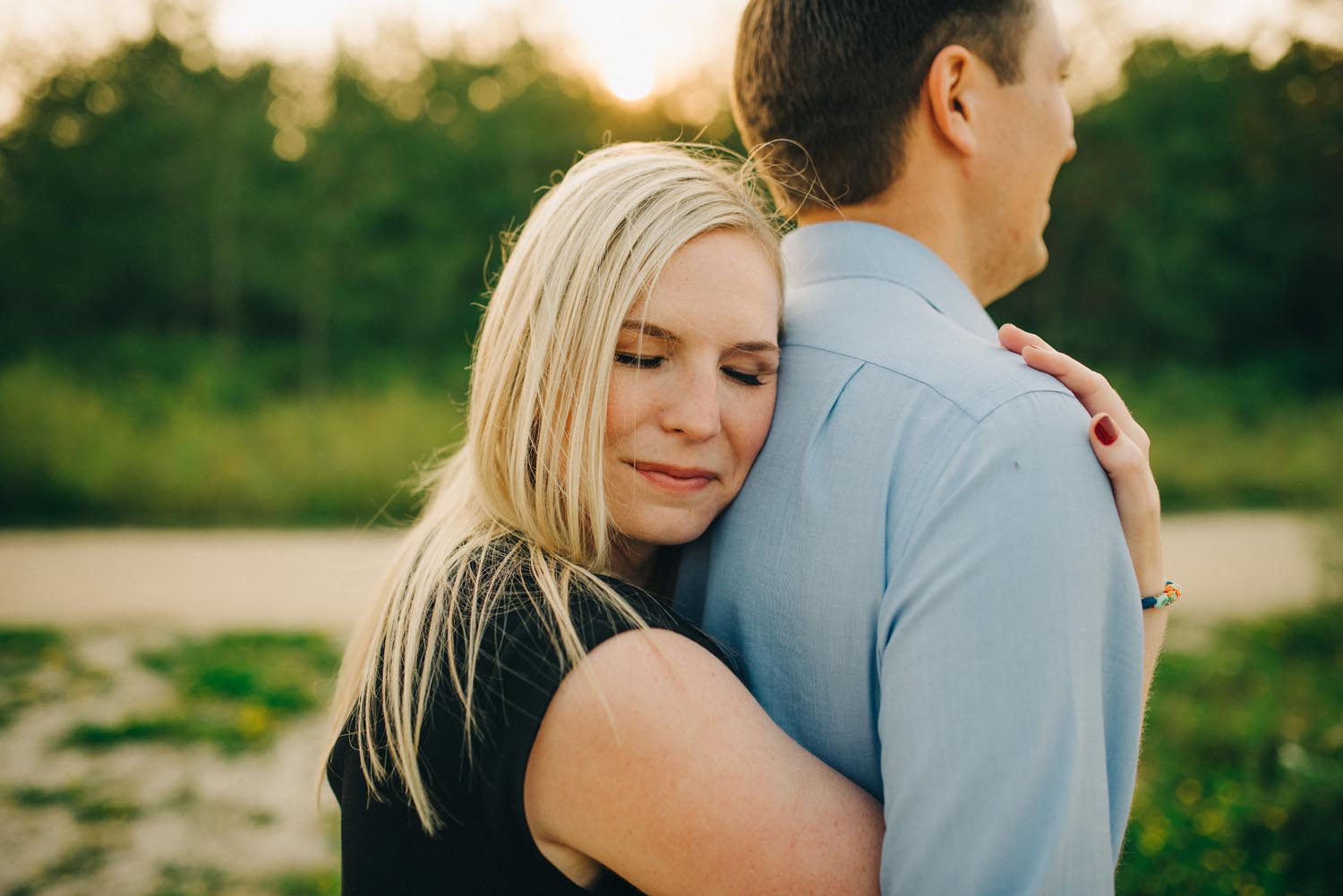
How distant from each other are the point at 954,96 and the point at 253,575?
7.59 metres

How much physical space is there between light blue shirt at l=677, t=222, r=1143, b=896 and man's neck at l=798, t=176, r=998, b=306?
14.3 inches

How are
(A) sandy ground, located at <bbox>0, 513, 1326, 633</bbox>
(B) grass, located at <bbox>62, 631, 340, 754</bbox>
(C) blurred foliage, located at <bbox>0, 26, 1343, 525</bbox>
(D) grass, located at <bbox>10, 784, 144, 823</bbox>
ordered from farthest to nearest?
(C) blurred foliage, located at <bbox>0, 26, 1343, 525</bbox> < (A) sandy ground, located at <bbox>0, 513, 1326, 633</bbox> < (B) grass, located at <bbox>62, 631, 340, 754</bbox> < (D) grass, located at <bbox>10, 784, 144, 823</bbox>

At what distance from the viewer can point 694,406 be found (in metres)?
1.56

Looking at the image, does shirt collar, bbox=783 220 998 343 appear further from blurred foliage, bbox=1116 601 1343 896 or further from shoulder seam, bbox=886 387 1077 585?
blurred foliage, bbox=1116 601 1343 896

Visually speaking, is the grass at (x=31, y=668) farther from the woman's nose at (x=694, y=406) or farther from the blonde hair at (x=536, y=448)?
the woman's nose at (x=694, y=406)

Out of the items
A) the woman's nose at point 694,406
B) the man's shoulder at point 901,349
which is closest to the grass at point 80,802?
the woman's nose at point 694,406

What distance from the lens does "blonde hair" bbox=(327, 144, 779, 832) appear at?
144cm

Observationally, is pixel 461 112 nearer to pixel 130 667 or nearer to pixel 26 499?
pixel 26 499

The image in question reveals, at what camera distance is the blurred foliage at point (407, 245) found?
1388 cm

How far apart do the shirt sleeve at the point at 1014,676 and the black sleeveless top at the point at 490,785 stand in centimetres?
37

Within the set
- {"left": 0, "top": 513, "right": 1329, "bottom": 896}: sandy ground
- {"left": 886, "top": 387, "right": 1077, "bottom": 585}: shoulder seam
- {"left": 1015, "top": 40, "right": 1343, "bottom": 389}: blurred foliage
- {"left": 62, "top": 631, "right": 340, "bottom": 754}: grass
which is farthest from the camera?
{"left": 1015, "top": 40, "right": 1343, "bottom": 389}: blurred foliage

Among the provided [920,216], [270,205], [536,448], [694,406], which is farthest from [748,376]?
[270,205]

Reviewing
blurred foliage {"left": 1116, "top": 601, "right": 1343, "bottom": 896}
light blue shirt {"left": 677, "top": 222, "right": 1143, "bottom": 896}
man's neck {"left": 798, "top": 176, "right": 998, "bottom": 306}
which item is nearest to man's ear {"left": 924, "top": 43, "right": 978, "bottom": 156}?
man's neck {"left": 798, "top": 176, "right": 998, "bottom": 306}

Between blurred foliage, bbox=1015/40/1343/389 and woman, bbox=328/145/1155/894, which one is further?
blurred foliage, bbox=1015/40/1343/389
